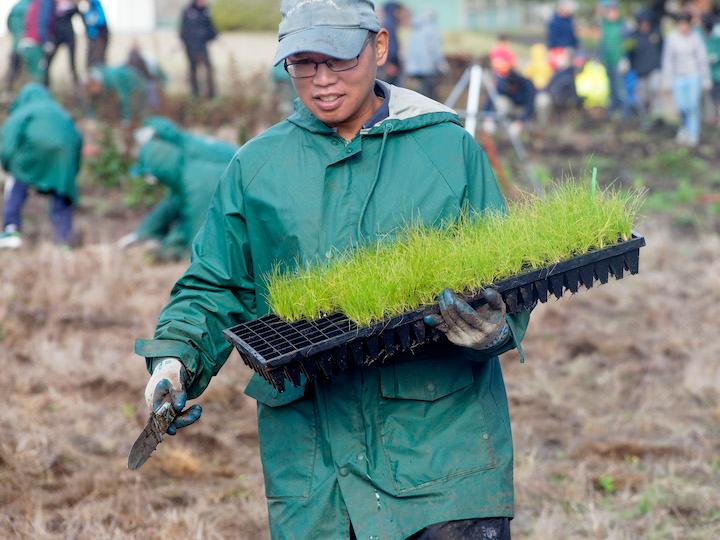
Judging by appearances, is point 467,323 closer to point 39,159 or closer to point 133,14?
point 39,159

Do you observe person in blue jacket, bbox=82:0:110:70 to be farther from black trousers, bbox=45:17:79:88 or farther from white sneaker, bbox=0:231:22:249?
white sneaker, bbox=0:231:22:249

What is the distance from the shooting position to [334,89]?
9.59ft

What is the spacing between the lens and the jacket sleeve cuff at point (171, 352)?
2.79m

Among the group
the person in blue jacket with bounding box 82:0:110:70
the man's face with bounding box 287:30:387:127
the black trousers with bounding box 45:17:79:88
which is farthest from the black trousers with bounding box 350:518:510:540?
the person in blue jacket with bounding box 82:0:110:70

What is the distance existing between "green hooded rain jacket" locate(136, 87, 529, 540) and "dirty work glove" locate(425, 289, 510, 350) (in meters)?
0.10

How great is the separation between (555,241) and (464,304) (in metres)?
0.43

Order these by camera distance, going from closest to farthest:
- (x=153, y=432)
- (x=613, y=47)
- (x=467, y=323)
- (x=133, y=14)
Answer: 1. (x=467, y=323)
2. (x=153, y=432)
3. (x=613, y=47)
4. (x=133, y=14)

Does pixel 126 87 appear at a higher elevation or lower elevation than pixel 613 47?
higher

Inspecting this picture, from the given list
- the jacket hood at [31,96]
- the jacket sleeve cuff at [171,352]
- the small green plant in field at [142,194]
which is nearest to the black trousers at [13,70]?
the small green plant in field at [142,194]

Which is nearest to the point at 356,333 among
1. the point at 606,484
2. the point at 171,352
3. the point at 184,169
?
the point at 171,352

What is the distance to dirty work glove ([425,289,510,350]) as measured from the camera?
2.64m

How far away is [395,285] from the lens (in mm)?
2756

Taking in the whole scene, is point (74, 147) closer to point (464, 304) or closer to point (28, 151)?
point (28, 151)

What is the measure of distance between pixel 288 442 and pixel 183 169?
692 cm
